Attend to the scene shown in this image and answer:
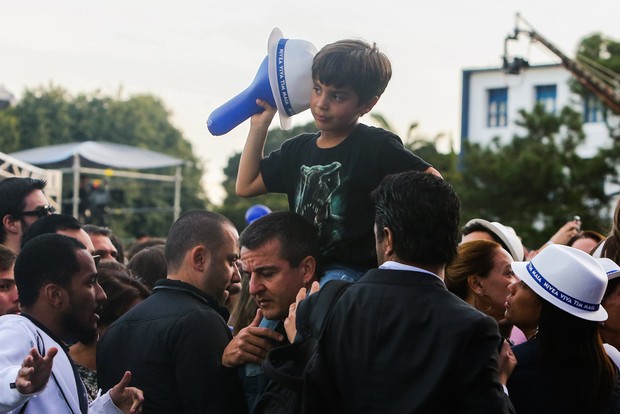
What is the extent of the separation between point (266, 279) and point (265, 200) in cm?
3785

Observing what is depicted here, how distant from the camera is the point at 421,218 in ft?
10.1

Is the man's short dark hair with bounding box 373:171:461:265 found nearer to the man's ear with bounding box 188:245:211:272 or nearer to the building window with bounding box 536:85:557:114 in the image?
the man's ear with bounding box 188:245:211:272

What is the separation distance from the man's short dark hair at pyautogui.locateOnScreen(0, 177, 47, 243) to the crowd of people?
70.4 inches

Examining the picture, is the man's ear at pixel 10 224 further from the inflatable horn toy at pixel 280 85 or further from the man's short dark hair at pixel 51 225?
the inflatable horn toy at pixel 280 85

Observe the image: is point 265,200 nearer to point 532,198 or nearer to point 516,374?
point 532,198

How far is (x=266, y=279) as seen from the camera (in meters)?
3.79

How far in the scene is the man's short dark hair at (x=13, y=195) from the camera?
227 inches

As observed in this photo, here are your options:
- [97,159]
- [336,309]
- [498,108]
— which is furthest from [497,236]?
[498,108]

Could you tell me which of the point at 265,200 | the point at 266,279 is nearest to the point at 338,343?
the point at 266,279

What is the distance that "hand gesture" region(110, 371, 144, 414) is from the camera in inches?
145

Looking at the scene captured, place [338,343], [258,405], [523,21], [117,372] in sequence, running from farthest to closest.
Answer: [523,21], [117,372], [258,405], [338,343]

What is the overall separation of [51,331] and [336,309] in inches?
52.7

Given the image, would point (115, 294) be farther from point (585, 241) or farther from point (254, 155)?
point (585, 241)

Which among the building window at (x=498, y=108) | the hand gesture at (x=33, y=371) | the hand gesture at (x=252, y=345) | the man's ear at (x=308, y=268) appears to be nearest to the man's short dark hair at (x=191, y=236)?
the man's ear at (x=308, y=268)
